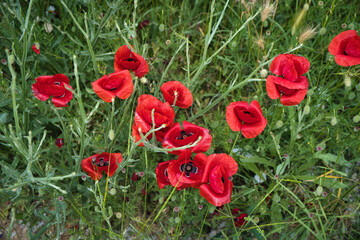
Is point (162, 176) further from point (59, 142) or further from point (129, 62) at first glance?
point (59, 142)

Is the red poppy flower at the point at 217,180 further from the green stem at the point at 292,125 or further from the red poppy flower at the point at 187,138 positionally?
the green stem at the point at 292,125

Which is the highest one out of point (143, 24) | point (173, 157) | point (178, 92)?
point (178, 92)

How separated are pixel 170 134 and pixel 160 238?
83cm

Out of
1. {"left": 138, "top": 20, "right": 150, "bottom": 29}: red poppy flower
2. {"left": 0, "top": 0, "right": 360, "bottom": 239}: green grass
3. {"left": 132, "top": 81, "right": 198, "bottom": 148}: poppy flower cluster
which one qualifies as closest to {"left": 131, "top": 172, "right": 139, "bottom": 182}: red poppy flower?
{"left": 0, "top": 0, "right": 360, "bottom": 239}: green grass

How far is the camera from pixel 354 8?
2.37 metres

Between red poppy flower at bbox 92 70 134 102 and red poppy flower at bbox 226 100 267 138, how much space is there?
0.48 metres

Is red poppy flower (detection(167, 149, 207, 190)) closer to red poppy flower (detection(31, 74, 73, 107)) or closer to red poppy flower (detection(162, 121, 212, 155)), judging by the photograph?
red poppy flower (detection(162, 121, 212, 155))

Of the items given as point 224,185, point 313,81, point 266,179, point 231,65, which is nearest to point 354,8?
point 313,81

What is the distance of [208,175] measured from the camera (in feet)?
4.75

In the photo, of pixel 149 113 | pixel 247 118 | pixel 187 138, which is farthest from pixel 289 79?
pixel 149 113

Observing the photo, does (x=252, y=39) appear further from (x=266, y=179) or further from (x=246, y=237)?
(x=246, y=237)

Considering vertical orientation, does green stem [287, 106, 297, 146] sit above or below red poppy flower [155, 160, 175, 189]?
below

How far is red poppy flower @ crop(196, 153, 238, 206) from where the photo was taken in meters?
1.41

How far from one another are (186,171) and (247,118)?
387mm
